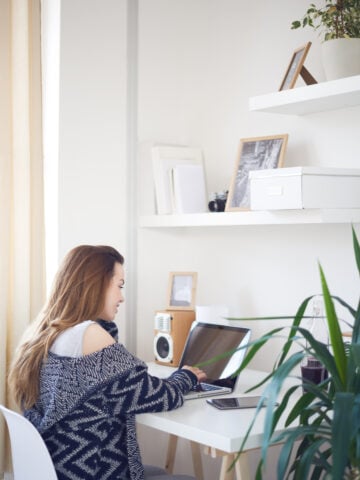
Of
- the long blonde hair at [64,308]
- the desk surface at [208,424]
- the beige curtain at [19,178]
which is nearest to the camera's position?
the desk surface at [208,424]

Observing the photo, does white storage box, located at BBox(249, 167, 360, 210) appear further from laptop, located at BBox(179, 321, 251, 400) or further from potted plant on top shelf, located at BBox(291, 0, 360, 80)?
laptop, located at BBox(179, 321, 251, 400)

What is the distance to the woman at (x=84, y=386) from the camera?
233 cm

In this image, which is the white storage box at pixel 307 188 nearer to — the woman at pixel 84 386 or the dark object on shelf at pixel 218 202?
the dark object on shelf at pixel 218 202

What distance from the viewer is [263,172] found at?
2.79 m

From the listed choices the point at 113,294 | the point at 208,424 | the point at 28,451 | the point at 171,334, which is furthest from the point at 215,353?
the point at 28,451

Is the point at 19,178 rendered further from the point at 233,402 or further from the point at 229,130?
the point at 233,402

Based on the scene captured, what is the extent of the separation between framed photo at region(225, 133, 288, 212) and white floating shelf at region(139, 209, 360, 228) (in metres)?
0.05

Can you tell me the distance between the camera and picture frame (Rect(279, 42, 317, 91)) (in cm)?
284

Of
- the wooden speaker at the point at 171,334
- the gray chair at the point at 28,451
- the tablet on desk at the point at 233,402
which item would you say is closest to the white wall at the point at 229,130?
the wooden speaker at the point at 171,334

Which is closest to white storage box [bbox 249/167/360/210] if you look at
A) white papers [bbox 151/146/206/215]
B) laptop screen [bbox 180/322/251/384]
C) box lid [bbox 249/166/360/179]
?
box lid [bbox 249/166/360/179]

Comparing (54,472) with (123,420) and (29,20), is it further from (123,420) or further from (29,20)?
(29,20)

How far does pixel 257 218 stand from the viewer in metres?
2.92

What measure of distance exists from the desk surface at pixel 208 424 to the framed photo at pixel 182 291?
0.74 m

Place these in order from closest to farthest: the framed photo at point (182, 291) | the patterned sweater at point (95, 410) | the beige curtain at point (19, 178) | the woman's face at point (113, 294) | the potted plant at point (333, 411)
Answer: the potted plant at point (333, 411), the patterned sweater at point (95, 410), the woman's face at point (113, 294), the beige curtain at point (19, 178), the framed photo at point (182, 291)
